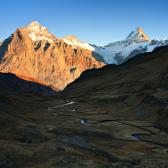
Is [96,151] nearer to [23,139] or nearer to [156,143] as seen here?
[23,139]

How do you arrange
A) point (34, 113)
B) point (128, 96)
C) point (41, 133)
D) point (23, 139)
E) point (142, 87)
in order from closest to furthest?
point (23, 139)
point (41, 133)
point (34, 113)
point (128, 96)
point (142, 87)

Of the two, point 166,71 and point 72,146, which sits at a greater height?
point 166,71

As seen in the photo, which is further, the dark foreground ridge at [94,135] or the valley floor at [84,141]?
the dark foreground ridge at [94,135]

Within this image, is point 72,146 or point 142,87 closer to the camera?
point 72,146

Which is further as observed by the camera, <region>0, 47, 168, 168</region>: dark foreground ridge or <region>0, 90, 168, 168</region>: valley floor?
<region>0, 47, 168, 168</region>: dark foreground ridge

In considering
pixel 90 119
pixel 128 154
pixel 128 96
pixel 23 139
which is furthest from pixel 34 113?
pixel 128 154

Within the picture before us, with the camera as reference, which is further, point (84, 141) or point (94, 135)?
point (94, 135)

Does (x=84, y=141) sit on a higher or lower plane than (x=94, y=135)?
higher

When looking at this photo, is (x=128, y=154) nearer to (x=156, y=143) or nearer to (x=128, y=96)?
(x=156, y=143)

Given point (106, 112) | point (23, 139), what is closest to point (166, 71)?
point (106, 112)

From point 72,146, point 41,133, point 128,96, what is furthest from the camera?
point 128,96
